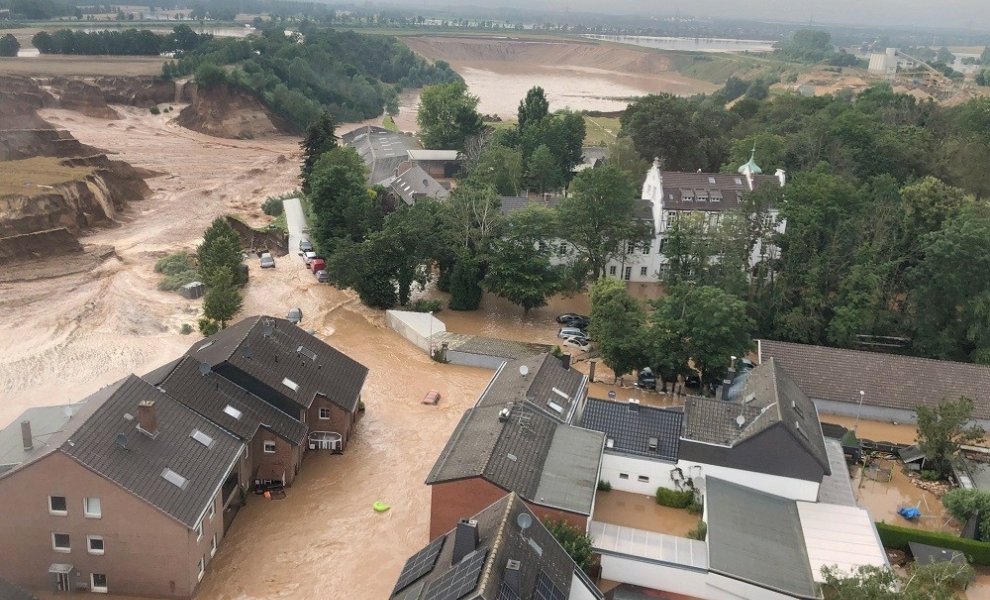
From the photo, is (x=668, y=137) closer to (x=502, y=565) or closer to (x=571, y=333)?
(x=571, y=333)

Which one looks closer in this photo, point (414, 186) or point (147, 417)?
point (147, 417)

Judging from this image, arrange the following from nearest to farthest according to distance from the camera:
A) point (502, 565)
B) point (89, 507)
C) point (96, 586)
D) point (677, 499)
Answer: point (502, 565) → point (89, 507) → point (96, 586) → point (677, 499)

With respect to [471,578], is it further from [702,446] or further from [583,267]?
[583,267]

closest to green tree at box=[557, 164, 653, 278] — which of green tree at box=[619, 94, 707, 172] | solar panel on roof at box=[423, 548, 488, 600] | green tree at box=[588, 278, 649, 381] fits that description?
green tree at box=[588, 278, 649, 381]

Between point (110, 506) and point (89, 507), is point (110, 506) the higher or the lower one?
the higher one

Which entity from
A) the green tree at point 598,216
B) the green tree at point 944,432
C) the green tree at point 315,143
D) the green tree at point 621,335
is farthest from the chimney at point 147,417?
the green tree at point 315,143

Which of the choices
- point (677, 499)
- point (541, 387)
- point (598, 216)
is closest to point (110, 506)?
point (541, 387)

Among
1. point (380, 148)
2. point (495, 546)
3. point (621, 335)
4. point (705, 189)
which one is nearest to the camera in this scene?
point (495, 546)
